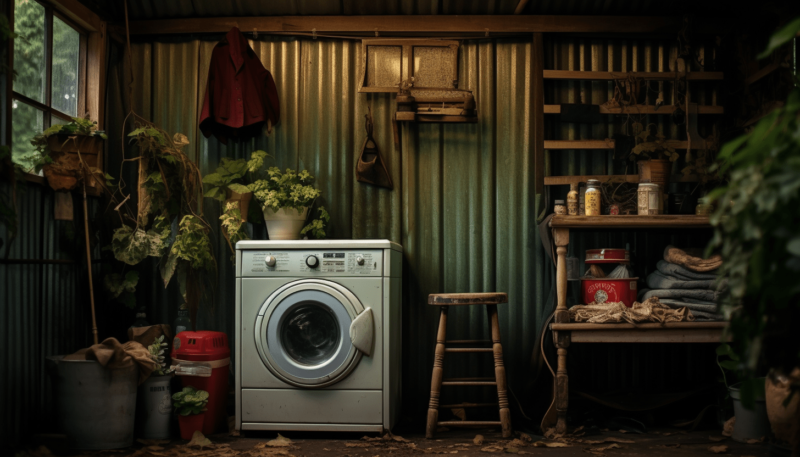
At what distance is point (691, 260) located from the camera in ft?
11.7

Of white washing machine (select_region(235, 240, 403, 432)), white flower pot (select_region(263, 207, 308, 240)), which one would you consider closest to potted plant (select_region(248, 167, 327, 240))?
white flower pot (select_region(263, 207, 308, 240))

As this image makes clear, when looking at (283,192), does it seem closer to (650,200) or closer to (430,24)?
(430,24)

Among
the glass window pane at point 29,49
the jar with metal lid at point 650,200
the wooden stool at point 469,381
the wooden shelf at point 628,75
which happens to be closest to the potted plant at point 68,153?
the glass window pane at point 29,49

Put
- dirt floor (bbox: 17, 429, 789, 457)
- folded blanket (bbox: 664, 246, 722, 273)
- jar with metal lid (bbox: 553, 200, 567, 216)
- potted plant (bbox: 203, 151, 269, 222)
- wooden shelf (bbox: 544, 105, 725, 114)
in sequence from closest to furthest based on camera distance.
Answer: dirt floor (bbox: 17, 429, 789, 457)
folded blanket (bbox: 664, 246, 722, 273)
jar with metal lid (bbox: 553, 200, 567, 216)
potted plant (bbox: 203, 151, 269, 222)
wooden shelf (bbox: 544, 105, 725, 114)

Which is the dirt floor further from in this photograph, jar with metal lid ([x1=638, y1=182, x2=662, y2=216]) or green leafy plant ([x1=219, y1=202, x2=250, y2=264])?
jar with metal lid ([x1=638, y1=182, x2=662, y2=216])

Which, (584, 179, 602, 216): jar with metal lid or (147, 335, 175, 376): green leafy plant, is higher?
(584, 179, 602, 216): jar with metal lid

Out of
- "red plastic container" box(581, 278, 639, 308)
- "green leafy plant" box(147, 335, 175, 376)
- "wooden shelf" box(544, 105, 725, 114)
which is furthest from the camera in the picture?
"wooden shelf" box(544, 105, 725, 114)

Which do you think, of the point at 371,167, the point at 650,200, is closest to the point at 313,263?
the point at 371,167

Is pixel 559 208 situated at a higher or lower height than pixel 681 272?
higher

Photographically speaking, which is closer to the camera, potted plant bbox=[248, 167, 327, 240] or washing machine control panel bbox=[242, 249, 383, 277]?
washing machine control panel bbox=[242, 249, 383, 277]

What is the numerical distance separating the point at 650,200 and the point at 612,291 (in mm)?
577

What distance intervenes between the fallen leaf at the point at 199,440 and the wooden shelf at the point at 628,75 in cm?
303

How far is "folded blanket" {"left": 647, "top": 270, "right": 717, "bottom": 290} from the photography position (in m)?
→ 3.52

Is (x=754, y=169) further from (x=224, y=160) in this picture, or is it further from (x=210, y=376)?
(x=224, y=160)
